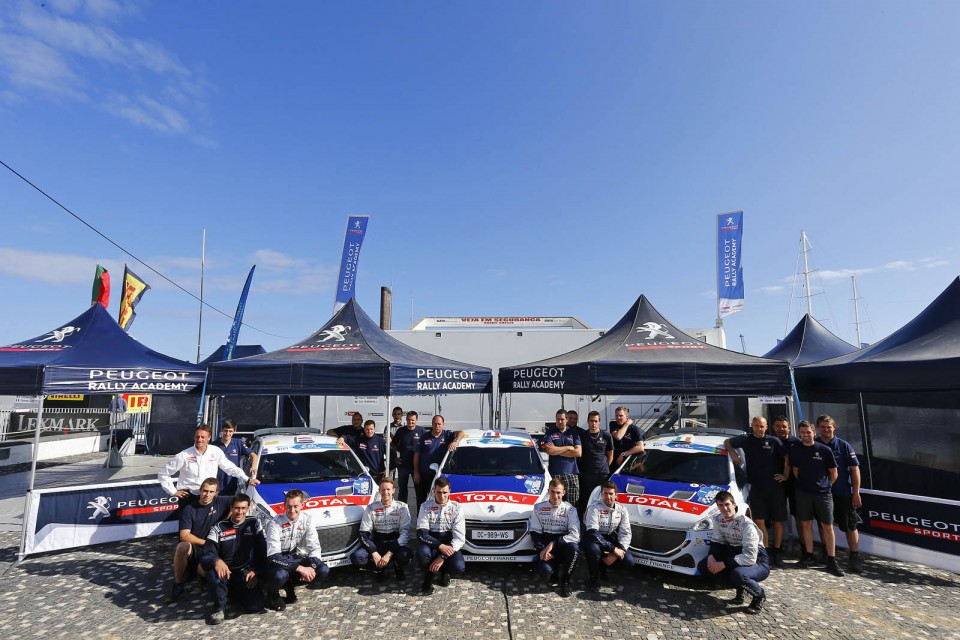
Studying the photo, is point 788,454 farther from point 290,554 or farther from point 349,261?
point 349,261

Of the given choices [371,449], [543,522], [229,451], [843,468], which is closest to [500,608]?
[543,522]

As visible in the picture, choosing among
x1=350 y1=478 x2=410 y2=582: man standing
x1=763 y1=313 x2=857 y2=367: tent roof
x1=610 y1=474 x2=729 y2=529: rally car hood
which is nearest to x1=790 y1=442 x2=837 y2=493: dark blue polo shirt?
x1=610 y1=474 x2=729 y2=529: rally car hood

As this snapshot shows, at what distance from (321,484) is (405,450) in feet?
6.52

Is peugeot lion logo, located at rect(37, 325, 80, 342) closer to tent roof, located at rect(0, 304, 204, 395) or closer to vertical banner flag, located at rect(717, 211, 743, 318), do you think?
tent roof, located at rect(0, 304, 204, 395)

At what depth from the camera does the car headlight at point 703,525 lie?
545 cm

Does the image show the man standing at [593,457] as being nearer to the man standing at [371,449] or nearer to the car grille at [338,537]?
the man standing at [371,449]

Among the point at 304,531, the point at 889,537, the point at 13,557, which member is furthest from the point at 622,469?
the point at 13,557

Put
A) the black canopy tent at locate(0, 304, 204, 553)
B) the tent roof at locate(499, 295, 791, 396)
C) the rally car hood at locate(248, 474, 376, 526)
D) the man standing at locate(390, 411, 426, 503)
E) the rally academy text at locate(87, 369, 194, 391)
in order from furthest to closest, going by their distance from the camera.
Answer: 1. the tent roof at locate(499, 295, 791, 396)
2. the man standing at locate(390, 411, 426, 503)
3. the rally academy text at locate(87, 369, 194, 391)
4. the black canopy tent at locate(0, 304, 204, 553)
5. the rally car hood at locate(248, 474, 376, 526)

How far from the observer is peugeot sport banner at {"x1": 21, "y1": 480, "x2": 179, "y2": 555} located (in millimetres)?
6621

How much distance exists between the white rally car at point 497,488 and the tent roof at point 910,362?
550 cm

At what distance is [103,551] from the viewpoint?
681 centimetres

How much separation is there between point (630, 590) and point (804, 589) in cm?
199

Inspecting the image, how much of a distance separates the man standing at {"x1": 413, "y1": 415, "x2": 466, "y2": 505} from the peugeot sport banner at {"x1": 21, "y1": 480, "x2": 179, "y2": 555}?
360 centimetres

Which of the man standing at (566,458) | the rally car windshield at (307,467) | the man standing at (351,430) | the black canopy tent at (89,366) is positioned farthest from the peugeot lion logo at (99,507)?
the man standing at (566,458)
